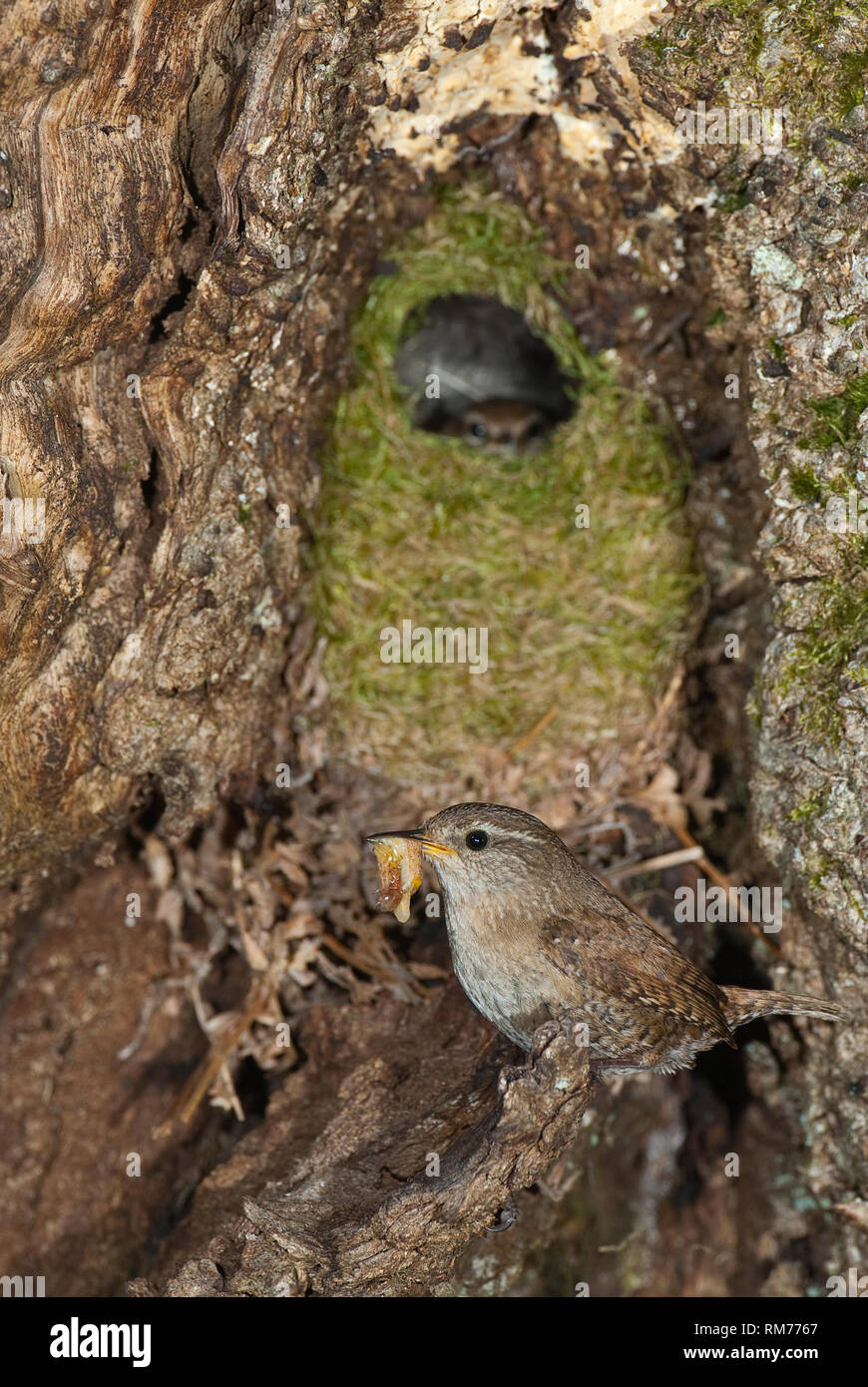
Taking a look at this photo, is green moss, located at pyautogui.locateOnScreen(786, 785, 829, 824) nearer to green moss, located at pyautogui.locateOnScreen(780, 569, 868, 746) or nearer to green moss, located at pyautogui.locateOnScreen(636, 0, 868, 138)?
green moss, located at pyautogui.locateOnScreen(780, 569, 868, 746)

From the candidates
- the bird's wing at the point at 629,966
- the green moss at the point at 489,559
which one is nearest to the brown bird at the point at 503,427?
the green moss at the point at 489,559

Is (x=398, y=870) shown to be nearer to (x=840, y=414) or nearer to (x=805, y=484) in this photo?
(x=805, y=484)

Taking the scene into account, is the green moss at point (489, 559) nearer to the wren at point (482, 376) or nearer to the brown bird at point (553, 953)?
the wren at point (482, 376)

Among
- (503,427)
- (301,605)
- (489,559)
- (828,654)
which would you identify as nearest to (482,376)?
(503,427)

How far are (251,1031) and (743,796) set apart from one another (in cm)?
233

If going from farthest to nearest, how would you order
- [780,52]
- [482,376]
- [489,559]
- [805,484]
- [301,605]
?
1. [482,376]
2. [489,559]
3. [301,605]
4. [805,484]
5. [780,52]

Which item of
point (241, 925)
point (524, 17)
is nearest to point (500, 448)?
point (524, 17)

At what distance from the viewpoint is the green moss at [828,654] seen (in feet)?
12.3

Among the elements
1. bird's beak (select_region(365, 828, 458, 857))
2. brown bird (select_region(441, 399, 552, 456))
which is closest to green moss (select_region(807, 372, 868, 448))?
bird's beak (select_region(365, 828, 458, 857))

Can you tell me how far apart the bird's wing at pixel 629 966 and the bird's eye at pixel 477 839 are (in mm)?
344

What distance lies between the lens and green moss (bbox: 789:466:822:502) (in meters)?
3.79

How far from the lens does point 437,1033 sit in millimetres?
4129

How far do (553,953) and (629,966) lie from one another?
0.87 feet

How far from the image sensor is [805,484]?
381 centimetres
